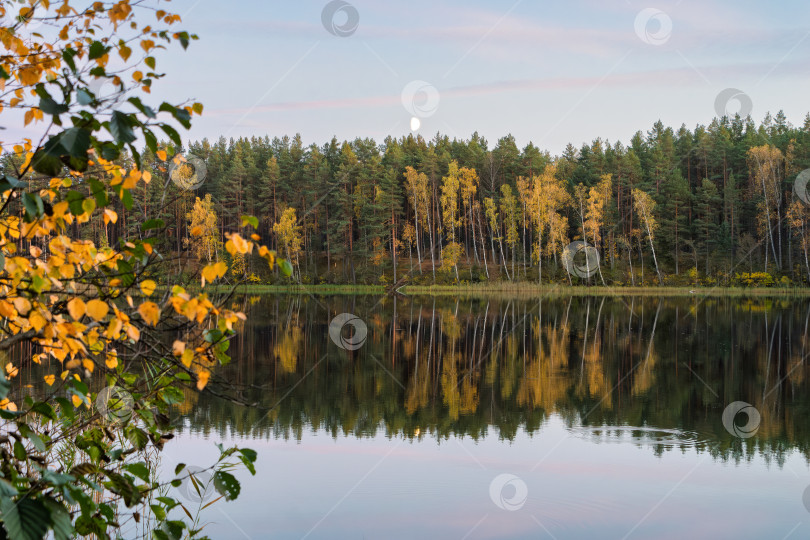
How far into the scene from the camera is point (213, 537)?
697 cm

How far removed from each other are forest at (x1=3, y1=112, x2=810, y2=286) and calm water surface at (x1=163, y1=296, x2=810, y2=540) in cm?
4387

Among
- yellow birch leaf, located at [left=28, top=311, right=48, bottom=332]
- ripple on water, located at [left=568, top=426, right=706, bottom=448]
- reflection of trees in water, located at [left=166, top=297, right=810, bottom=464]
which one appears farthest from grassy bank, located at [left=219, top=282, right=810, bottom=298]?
yellow birch leaf, located at [left=28, top=311, right=48, bottom=332]

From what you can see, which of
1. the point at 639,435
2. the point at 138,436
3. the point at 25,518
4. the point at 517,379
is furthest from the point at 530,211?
the point at 25,518

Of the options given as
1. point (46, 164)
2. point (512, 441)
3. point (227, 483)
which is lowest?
point (512, 441)

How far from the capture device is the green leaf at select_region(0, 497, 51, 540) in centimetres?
186

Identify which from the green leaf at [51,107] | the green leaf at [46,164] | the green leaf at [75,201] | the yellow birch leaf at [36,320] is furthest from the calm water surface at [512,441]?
the green leaf at [51,107]

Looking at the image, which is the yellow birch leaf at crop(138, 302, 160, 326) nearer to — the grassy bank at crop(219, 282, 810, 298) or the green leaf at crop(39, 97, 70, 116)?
the green leaf at crop(39, 97, 70, 116)

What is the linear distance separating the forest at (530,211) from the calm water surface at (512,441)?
144ft

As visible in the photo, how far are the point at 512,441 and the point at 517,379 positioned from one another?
18.1ft

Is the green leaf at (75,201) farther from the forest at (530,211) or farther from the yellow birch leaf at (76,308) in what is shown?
the forest at (530,211)

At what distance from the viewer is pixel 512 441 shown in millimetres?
10758

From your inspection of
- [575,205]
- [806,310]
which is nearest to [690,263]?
[575,205]

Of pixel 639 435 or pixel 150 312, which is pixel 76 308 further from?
pixel 639 435

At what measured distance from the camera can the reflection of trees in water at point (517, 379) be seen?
1171 centimetres
